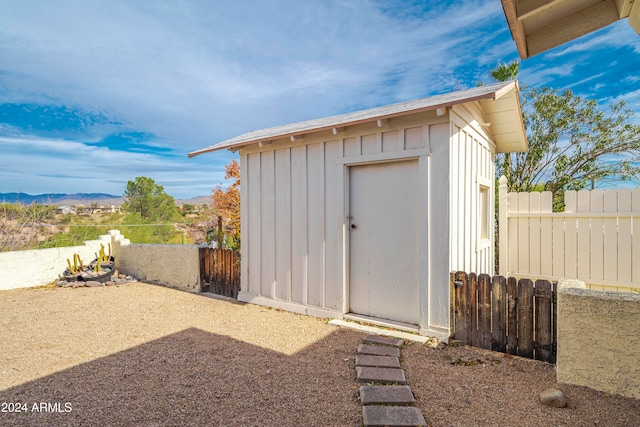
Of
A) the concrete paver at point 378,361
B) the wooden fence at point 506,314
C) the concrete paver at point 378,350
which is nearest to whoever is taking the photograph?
the concrete paver at point 378,361

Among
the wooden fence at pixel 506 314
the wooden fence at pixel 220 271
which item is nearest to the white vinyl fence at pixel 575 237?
the wooden fence at pixel 506 314

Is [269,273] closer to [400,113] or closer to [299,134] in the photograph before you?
[299,134]

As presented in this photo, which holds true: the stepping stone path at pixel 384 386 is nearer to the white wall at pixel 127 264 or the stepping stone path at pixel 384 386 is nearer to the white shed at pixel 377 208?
the white shed at pixel 377 208

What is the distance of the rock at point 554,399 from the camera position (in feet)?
7.89

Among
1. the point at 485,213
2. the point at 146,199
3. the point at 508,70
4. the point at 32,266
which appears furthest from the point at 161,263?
the point at 508,70

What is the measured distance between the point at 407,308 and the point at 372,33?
25.7 feet

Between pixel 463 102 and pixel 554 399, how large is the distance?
2.93 meters

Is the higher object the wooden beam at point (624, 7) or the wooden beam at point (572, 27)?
the wooden beam at point (572, 27)

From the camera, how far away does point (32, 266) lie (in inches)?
289

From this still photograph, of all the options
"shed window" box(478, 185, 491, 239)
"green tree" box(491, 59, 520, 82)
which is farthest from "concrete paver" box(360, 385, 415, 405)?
"green tree" box(491, 59, 520, 82)

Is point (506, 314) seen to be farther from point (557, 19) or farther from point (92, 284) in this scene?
point (92, 284)

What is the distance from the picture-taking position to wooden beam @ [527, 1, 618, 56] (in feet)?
7.64

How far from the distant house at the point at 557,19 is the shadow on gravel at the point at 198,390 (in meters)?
3.21

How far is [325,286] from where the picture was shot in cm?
480
